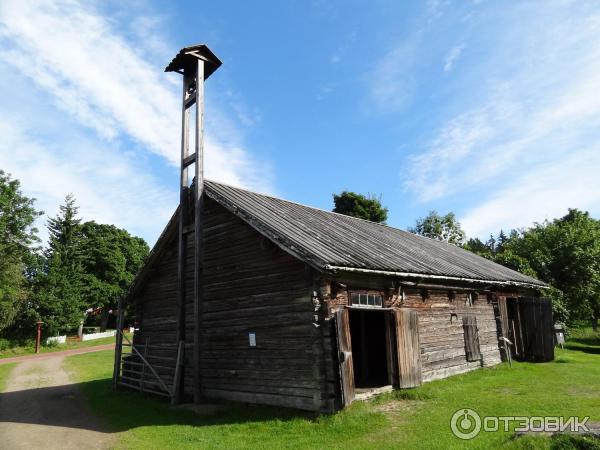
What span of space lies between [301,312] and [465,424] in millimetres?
4252

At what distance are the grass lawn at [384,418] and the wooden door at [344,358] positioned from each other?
36 cm

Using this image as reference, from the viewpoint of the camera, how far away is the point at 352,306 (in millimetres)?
10773

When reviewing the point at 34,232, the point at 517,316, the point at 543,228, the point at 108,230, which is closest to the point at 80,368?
the point at 517,316

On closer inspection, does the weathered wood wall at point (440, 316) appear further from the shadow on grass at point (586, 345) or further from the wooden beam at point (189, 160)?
the shadow on grass at point (586, 345)

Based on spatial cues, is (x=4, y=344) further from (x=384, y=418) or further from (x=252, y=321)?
(x=384, y=418)

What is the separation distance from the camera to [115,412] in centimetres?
1232

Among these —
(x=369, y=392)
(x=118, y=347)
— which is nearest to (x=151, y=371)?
(x=118, y=347)

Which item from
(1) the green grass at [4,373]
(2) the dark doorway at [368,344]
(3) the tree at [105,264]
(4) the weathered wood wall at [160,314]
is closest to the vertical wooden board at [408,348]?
(2) the dark doorway at [368,344]

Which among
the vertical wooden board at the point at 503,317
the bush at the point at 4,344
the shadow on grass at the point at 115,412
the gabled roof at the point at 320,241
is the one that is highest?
the gabled roof at the point at 320,241

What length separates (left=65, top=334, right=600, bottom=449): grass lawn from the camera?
8102 mm

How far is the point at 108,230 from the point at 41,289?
1593cm

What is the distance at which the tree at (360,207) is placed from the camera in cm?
4631

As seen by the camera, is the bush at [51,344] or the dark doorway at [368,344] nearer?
the dark doorway at [368,344]

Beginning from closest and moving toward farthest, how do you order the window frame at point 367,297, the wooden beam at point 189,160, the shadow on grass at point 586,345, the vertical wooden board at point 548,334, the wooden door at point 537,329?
the window frame at point 367,297 → the wooden beam at point 189,160 → the vertical wooden board at point 548,334 → the wooden door at point 537,329 → the shadow on grass at point 586,345
